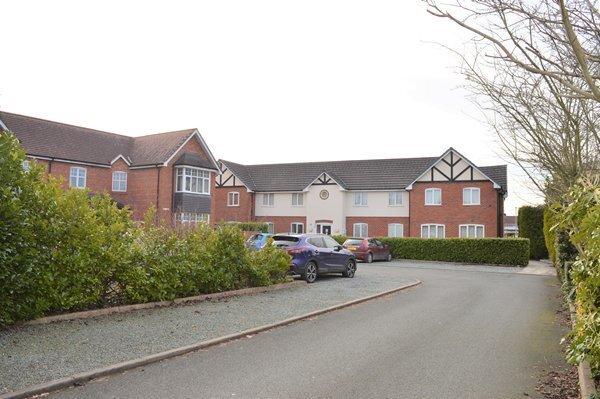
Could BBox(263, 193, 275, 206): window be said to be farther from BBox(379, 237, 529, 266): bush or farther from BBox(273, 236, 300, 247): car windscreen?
BBox(273, 236, 300, 247): car windscreen

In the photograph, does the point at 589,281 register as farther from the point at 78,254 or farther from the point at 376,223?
the point at 376,223

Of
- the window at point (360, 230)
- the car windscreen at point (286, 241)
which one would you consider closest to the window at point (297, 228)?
the window at point (360, 230)

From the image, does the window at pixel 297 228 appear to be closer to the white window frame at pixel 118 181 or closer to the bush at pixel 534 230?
the white window frame at pixel 118 181

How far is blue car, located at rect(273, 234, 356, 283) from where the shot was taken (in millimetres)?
16078

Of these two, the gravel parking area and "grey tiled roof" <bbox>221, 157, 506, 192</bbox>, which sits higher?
"grey tiled roof" <bbox>221, 157, 506, 192</bbox>

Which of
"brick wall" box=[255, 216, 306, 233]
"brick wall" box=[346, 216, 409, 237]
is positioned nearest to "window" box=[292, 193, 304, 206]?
"brick wall" box=[255, 216, 306, 233]

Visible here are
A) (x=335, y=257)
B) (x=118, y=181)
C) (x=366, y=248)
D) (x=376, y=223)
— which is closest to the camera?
(x=335, y=257)

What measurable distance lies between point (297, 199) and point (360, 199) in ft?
19.8

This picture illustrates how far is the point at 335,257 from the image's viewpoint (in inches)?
693

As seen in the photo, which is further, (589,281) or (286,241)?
(286,241)

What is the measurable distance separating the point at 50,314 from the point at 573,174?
458 inches

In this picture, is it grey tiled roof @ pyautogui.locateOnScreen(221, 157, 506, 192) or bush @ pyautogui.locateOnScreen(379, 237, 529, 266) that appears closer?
bush @ pyautogui.locateOnScreen(379, 237, 529, 266)

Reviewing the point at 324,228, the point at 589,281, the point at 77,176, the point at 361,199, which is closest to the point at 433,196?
the point at 361,199

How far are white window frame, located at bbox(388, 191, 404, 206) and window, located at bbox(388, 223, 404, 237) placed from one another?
5.72 feet
